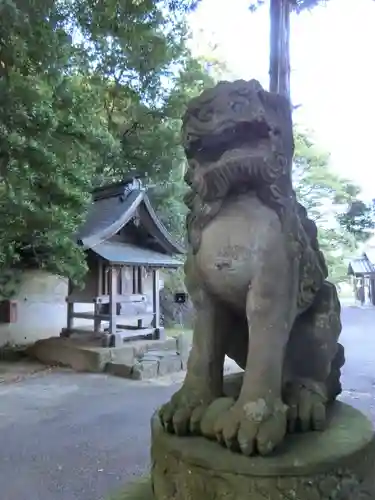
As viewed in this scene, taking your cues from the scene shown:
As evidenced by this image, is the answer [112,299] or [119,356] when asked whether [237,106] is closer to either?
[119,356]

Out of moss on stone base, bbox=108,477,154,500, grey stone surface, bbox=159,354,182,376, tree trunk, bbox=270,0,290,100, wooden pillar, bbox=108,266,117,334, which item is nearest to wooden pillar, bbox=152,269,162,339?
wooden pillar, bbox=108,266,117,334

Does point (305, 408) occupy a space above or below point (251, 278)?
below

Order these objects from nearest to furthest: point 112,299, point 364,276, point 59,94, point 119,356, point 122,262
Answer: point 59,94, point 119,356, point 122,262, point 112,299, point 364,276

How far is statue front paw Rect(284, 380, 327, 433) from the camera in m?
1.25

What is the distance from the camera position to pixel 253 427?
1104mm

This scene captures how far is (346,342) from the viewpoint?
30.4ft

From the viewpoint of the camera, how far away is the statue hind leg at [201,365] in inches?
49.8

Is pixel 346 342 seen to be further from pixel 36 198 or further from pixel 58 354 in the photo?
pixel 36 198

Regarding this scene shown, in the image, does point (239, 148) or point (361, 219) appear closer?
point (239, 148)

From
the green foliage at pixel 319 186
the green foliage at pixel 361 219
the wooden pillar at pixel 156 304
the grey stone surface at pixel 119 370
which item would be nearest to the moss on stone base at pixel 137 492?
the green foliage at pixel 361 219

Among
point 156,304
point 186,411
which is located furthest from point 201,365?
point 156,304

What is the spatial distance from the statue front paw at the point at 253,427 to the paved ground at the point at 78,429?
72.4 inches

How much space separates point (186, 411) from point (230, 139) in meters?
0.69

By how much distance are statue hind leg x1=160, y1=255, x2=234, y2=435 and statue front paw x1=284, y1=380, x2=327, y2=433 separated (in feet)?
0.63
